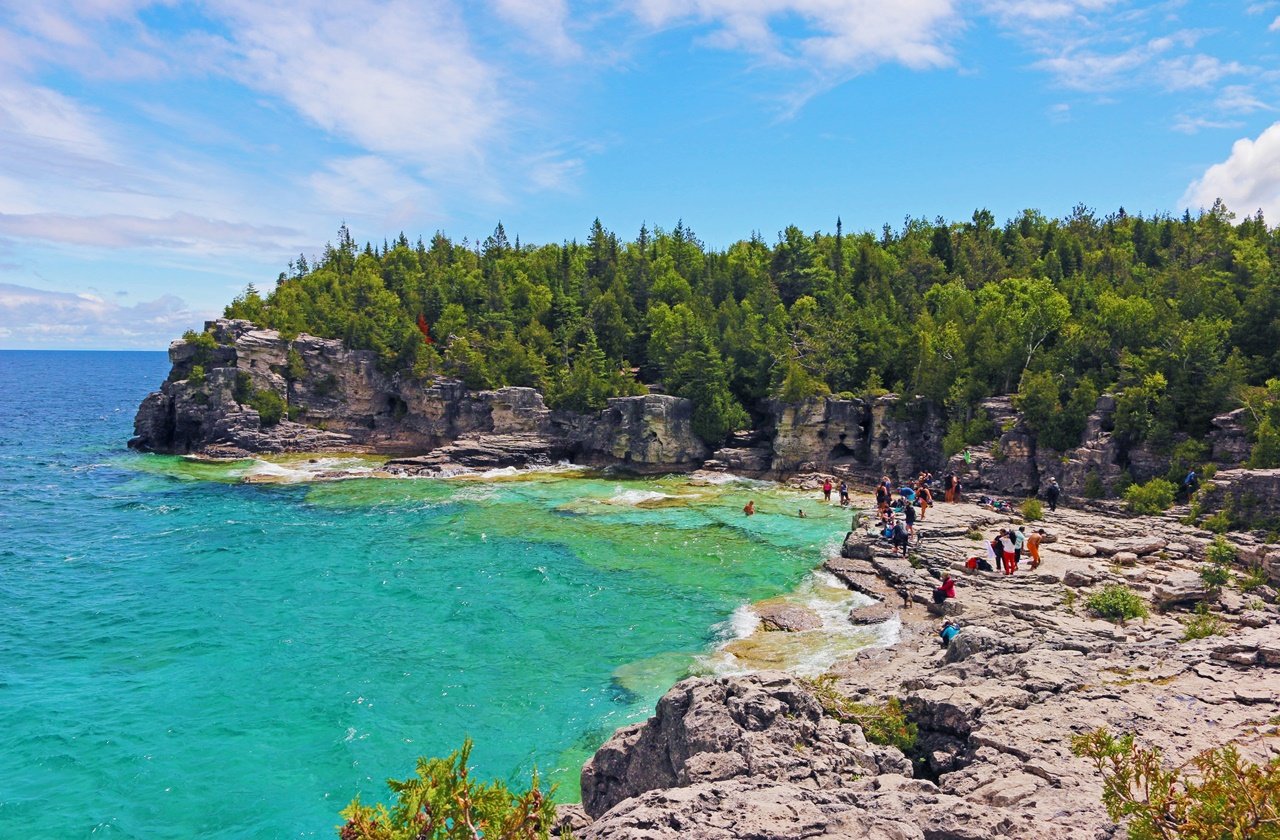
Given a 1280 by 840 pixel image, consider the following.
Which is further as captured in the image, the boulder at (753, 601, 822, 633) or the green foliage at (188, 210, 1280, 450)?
the green foliage at (188, 210, 1280, 450)

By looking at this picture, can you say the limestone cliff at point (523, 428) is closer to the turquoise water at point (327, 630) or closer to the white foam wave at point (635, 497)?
the turquoise water at point (327, 630)

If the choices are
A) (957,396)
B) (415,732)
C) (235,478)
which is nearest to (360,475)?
(235,478)

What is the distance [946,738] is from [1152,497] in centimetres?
3101

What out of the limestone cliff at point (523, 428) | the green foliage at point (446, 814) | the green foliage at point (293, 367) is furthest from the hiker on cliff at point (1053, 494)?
the green foliage at point (293, 367)

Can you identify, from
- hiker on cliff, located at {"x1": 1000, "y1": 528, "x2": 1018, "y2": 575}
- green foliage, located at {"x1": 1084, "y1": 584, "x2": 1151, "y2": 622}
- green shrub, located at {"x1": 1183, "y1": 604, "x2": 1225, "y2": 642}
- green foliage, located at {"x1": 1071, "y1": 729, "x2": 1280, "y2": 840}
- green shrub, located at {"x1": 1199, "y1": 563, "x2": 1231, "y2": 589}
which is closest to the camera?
green foliage, located at {"x1": 1071, "y1": 729, "x2": 1280, "y2": 840}

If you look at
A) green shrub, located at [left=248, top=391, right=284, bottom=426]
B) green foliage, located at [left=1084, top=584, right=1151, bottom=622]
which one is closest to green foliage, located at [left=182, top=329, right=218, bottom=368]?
green shrub, located at [left=248, top=391, right=284, bottom=426]

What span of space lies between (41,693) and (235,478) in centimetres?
3812

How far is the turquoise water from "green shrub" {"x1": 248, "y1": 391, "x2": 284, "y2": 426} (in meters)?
16.5

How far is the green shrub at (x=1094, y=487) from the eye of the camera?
1650 inches

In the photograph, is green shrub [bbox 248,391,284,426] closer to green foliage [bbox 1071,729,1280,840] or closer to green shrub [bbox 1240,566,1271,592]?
green shrub [bbox 1240,566,1271,592]

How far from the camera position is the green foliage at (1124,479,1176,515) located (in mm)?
37438

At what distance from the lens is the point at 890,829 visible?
10.3m

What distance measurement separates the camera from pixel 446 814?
31.6ft

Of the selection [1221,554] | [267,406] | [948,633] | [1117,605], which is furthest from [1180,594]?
[267,406]
